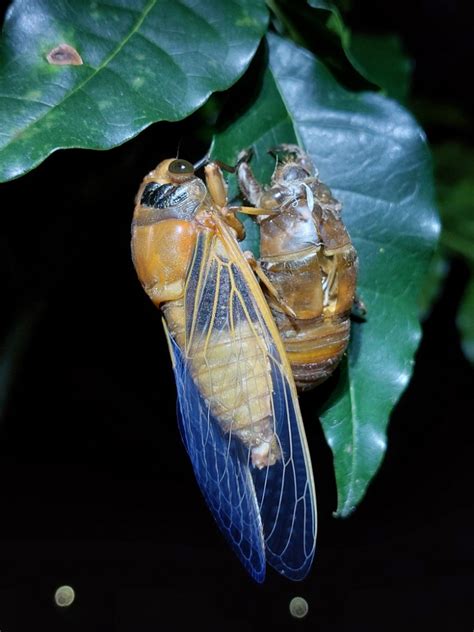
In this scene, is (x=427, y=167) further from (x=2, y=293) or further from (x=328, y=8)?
(x=2, y=293)

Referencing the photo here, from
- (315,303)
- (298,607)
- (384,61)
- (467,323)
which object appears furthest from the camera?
(384,61)

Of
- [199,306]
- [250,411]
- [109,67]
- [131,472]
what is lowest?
[131,472]

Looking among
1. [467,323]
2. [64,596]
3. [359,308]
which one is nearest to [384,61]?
[467,323]

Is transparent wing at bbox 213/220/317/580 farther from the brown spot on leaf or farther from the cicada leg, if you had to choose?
the brown spot on leaf

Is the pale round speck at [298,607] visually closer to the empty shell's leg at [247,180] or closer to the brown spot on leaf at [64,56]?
the empty shell's leg at [247,180]

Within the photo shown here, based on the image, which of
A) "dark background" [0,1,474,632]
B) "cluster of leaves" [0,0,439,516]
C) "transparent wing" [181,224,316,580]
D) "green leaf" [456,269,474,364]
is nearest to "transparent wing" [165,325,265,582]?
"transparent wing" [181,224,316,580]

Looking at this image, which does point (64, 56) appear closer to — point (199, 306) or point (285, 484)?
point (199, 306)

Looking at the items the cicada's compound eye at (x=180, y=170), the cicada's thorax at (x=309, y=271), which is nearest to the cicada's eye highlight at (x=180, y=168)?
the cicada's compound eye at (x=180, y=170)
